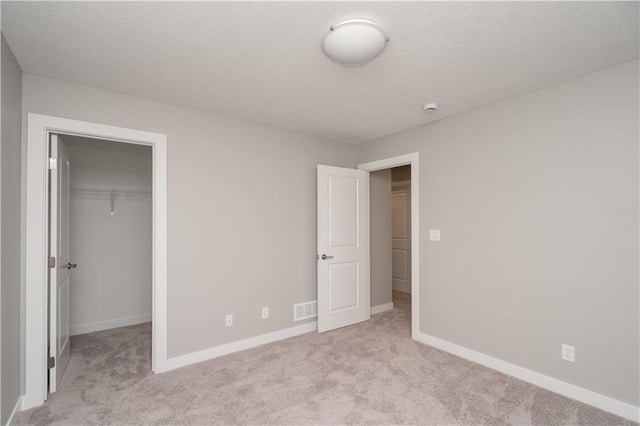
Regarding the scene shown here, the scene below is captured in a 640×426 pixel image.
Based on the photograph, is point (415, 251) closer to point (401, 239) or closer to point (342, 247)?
point (342, 247)

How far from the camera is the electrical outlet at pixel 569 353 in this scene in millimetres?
2385

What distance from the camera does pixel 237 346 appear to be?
10.7ft

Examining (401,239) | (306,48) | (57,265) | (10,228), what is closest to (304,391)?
(57,265)

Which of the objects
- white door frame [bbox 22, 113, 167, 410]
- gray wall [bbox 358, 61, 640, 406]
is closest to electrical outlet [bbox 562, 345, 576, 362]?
gray wall [bbox 358, 61, 640, 406]

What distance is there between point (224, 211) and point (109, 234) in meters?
1.95

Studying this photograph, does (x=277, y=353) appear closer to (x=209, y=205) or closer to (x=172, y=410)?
(x=172, y=410)

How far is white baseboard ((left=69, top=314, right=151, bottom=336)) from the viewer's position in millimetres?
3803

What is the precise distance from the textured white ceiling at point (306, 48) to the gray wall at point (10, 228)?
9.2 inches

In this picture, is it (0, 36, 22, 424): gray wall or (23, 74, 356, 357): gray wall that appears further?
(23, 74, 356, 357): gray wall

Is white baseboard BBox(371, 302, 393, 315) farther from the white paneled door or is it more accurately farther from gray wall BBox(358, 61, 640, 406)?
the white paneled door

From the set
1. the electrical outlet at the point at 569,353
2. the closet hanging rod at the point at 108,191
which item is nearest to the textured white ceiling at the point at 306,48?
the closet hanging rod at the point at 108,191

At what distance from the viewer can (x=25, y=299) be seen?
224 centimetres

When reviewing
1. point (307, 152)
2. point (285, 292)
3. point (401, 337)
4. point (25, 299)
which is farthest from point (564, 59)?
point (25, 299)

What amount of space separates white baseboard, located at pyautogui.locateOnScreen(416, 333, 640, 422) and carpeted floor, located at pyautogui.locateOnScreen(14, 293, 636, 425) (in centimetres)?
7
